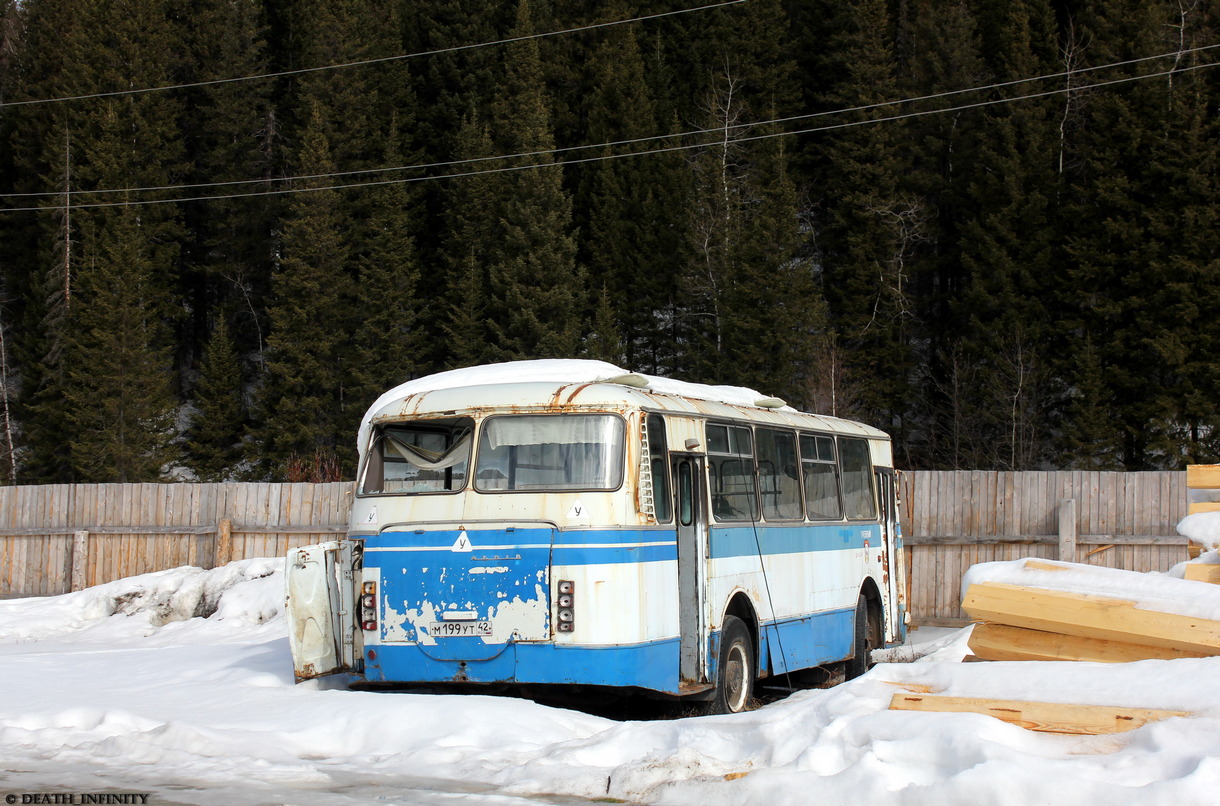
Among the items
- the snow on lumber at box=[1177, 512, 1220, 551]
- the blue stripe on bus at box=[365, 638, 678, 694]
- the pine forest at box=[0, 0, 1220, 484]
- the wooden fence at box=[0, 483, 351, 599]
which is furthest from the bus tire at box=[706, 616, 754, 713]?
the pine forest at box=[0, 0, 1220, 484]

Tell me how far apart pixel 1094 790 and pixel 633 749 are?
3062 millimetres

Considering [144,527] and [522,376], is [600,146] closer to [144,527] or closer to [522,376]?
[144,527]

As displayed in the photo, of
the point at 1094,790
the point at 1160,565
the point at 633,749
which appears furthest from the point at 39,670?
the point at 1160,565

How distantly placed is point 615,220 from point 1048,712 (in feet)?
140

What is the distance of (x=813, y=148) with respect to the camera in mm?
52625

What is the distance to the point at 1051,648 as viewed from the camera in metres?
8.55

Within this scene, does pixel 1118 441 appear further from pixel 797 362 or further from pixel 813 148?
pixel 813 148

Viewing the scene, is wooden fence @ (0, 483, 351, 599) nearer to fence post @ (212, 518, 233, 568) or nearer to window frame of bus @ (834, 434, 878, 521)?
fence post @ (212, 518, 233, 568)

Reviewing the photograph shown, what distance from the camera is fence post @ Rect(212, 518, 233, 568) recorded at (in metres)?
21.6

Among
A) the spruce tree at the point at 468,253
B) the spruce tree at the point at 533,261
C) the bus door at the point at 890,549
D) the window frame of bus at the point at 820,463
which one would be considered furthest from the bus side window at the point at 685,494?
the spruce tree at the point at 468,253

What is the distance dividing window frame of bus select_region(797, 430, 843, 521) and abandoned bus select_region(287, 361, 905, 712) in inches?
70.0

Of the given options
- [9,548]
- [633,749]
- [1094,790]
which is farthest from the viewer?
[9,548]

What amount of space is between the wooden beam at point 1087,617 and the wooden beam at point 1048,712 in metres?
1.00

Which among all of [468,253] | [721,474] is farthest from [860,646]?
[468,253]
